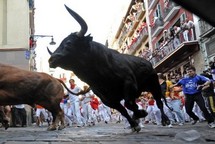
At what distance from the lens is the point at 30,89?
30.2 ft

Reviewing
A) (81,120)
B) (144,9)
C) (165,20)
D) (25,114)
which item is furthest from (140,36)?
(81,120)

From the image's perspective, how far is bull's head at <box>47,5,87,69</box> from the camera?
19.9 ft

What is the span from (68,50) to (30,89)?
3436mm

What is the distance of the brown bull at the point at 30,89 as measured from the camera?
344 inches

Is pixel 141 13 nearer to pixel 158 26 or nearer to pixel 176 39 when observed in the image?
pixel 158 26

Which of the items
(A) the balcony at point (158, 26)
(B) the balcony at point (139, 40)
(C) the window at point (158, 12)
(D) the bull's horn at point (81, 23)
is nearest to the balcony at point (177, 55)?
(A) the balcony at point (158, 26)

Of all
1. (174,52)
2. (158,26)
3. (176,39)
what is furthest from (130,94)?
(158,26)

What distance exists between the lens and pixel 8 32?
71.0 feet

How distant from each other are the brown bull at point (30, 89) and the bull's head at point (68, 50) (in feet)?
9.86

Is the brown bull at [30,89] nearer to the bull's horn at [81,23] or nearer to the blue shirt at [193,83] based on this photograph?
the bull's horn at [81,23]

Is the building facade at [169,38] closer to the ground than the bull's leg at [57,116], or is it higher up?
higher up

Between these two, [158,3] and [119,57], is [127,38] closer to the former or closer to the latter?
[158,3]

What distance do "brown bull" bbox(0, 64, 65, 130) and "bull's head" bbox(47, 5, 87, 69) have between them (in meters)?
3.01

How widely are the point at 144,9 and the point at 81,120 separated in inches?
1172
